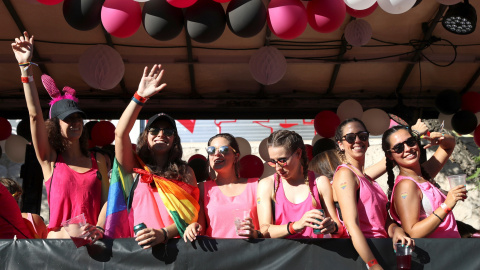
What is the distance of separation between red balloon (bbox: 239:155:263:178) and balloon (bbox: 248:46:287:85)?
111 cm

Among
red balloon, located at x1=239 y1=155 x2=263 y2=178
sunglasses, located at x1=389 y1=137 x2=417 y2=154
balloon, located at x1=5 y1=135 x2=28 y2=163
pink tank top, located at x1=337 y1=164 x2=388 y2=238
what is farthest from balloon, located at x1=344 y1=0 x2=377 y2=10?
balloon, located at x1=5 y1=135 x2=28 y2=163

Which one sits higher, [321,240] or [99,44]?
[99,44]

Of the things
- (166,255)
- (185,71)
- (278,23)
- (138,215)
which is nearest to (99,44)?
(185,71)

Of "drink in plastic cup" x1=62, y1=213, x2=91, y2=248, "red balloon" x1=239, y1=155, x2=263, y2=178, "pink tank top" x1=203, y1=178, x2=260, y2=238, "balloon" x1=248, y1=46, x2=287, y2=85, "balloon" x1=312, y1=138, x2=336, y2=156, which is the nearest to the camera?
"drink in plastic cup" x1=62, y1=213, x2=91, y2=248

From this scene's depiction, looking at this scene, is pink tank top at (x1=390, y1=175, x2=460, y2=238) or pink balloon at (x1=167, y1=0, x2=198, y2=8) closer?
pink tank top at (x1=390, y1=175, x2=460, y2=238)

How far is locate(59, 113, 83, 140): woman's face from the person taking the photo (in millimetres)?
3828

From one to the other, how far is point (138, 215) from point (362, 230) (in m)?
1.35

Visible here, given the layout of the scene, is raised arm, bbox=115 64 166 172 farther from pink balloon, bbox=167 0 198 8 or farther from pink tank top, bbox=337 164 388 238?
pink tank top, bbox=337 164 388 238

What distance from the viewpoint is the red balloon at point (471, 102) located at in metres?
6.64

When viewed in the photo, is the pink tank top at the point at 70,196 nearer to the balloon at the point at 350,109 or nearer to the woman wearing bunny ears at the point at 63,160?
the woman wearing bunny ears at the point at 63,160

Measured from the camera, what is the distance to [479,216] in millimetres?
11305

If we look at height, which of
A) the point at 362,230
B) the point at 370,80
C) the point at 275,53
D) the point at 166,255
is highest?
the point at 370,80

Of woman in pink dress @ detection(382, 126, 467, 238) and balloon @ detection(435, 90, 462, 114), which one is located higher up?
balloon @ detection(435, 90, 462, 114)

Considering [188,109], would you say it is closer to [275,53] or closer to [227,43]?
[227,43]
